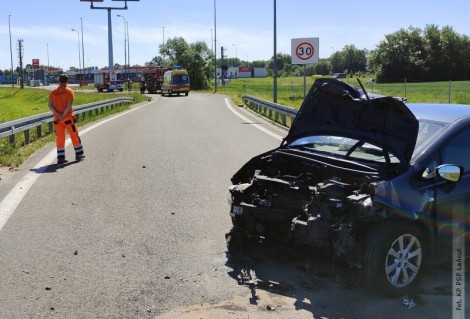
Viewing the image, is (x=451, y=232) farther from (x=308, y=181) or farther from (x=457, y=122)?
(x=308, y=181)

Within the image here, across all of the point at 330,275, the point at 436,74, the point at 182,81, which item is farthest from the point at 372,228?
the point at 436,74

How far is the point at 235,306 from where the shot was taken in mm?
3951

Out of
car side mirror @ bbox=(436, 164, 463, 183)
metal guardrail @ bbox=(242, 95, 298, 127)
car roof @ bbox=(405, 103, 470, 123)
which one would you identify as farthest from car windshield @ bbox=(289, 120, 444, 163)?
metal guardrail @ bbox=(242, 95, 298, 127)

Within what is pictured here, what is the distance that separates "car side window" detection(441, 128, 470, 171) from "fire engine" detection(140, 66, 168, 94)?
5697 centimetres

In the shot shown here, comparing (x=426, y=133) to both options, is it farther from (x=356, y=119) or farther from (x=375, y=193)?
(x=375, y=193)

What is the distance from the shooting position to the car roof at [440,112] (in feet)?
15.6

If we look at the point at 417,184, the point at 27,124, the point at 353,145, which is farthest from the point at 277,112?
the point at 417,184

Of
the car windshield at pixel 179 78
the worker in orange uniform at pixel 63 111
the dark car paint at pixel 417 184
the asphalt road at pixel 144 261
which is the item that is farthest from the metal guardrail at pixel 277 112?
the car windshield at pixel 179 78

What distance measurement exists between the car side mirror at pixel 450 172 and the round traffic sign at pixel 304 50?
1647 centimetres

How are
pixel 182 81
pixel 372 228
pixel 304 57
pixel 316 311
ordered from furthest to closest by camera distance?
pixel 182 81 < pixel 304 57 < pixel 372 228 < pixel 316 311

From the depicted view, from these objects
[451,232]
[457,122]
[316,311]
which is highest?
[457,122]

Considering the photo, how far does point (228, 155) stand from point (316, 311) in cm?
731

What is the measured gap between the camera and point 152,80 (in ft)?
200

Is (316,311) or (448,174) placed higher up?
(448,174)
